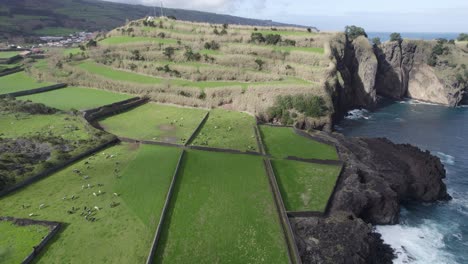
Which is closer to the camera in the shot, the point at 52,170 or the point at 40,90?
the point at 52,170

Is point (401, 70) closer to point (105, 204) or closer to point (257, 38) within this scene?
point (257, 38)

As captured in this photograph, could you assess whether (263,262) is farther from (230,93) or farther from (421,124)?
(421,124)

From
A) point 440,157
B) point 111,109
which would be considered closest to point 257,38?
point 111,109

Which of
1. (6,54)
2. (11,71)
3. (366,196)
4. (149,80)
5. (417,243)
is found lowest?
(417,243)

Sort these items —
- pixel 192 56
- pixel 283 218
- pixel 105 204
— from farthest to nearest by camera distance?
pixel 192 56
pixel 105 204
pixel 283 218

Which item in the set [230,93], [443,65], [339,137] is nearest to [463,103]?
[443,65]

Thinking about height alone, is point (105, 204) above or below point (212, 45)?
below

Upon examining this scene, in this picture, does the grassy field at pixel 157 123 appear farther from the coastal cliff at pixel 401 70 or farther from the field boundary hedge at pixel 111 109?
the coastal cliff at pixel 401 70
